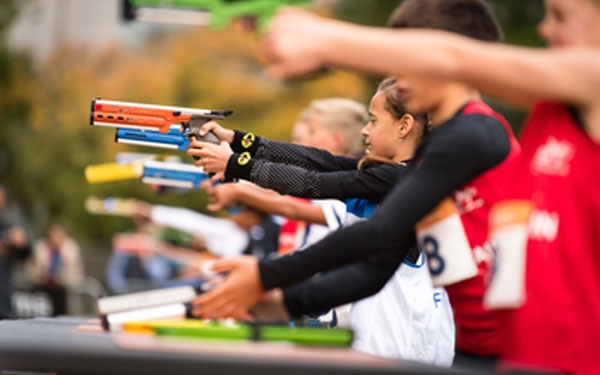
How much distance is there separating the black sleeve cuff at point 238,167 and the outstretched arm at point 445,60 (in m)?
1.64

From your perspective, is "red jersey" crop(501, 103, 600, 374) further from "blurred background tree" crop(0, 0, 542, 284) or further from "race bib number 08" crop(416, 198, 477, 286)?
→ "blurred background tree" crop(0, 0, 542, 284)

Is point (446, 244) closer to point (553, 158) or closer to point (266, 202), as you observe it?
point (553, 158)

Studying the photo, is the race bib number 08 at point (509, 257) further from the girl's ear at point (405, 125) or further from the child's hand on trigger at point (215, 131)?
the child's hand on trigger at point (215, 131)

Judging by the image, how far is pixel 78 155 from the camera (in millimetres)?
35250

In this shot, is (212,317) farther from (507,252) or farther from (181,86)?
(181,86)

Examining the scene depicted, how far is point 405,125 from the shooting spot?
15.8 feet

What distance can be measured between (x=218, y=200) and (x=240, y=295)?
340 cm

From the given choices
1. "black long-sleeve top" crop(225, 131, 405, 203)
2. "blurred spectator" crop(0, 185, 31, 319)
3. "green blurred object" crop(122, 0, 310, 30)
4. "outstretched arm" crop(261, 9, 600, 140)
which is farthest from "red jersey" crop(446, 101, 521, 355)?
"blurred spectator" crop(0, 185, 31, 319)

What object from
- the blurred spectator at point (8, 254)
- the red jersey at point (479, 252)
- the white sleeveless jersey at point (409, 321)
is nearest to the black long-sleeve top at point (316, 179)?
the white sleeveless jersey at point (409, 321)

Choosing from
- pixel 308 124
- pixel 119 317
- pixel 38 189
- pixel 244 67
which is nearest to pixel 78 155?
pixel 38 189

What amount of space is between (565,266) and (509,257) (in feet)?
0.50

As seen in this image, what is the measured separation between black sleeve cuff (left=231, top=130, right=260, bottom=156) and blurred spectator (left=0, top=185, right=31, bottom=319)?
23.6 feet

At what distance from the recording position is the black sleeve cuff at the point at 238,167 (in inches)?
186

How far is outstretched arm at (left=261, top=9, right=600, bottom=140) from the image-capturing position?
2.92 meters
